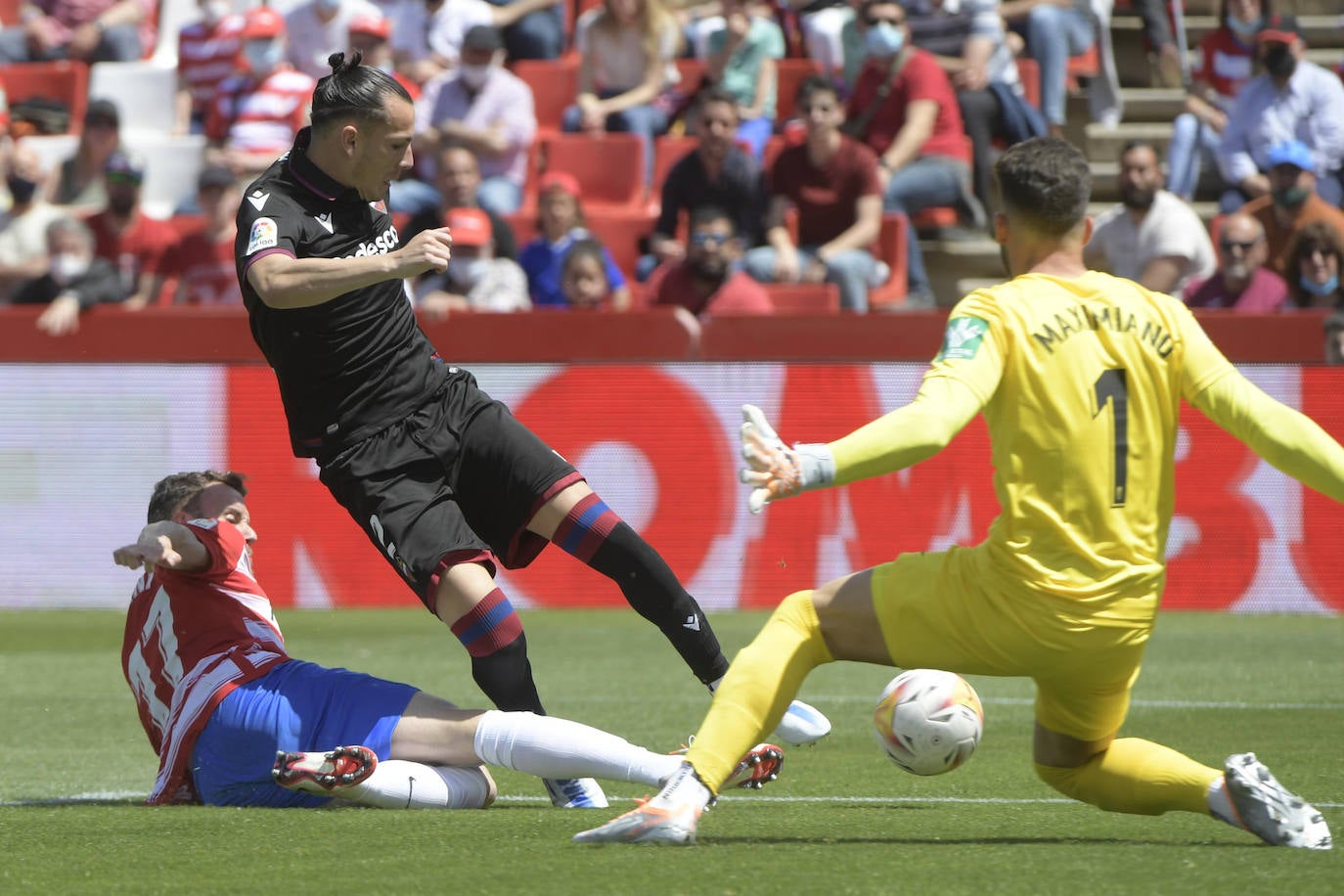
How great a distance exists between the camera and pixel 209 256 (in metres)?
13.5

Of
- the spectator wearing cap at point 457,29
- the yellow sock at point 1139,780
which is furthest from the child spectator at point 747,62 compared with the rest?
the yellow sock at point 1139,780

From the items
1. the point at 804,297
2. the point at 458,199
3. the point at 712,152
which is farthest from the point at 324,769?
the point at 712,152

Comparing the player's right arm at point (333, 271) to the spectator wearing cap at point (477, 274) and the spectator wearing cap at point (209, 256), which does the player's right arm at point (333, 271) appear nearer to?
the spectator wearing cap at point (477, 274)

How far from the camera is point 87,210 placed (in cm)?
1473

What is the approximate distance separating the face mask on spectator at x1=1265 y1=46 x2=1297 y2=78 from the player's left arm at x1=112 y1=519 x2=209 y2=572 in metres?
10.7

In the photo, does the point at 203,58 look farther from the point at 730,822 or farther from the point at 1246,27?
the point at 730,822

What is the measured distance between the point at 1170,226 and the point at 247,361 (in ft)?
20.2

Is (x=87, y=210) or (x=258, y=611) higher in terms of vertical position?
(x=258, y=611)

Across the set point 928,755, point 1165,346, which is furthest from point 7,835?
point 1165,346

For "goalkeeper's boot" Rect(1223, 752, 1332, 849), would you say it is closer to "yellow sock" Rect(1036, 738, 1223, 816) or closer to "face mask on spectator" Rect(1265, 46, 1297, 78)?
"yellow sock" Rect(1036, 738, 1223, 816)

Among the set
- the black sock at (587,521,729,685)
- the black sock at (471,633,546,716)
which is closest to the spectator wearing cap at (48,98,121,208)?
the black sock at (587,521,729,685)

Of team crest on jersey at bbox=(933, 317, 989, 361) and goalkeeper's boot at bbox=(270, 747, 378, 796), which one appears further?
goalkeeper's boot at bbox=(270, 747, 378, 796)

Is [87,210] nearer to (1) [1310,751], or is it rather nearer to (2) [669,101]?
(2) [669,101]

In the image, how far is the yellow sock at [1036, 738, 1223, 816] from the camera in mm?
4465
